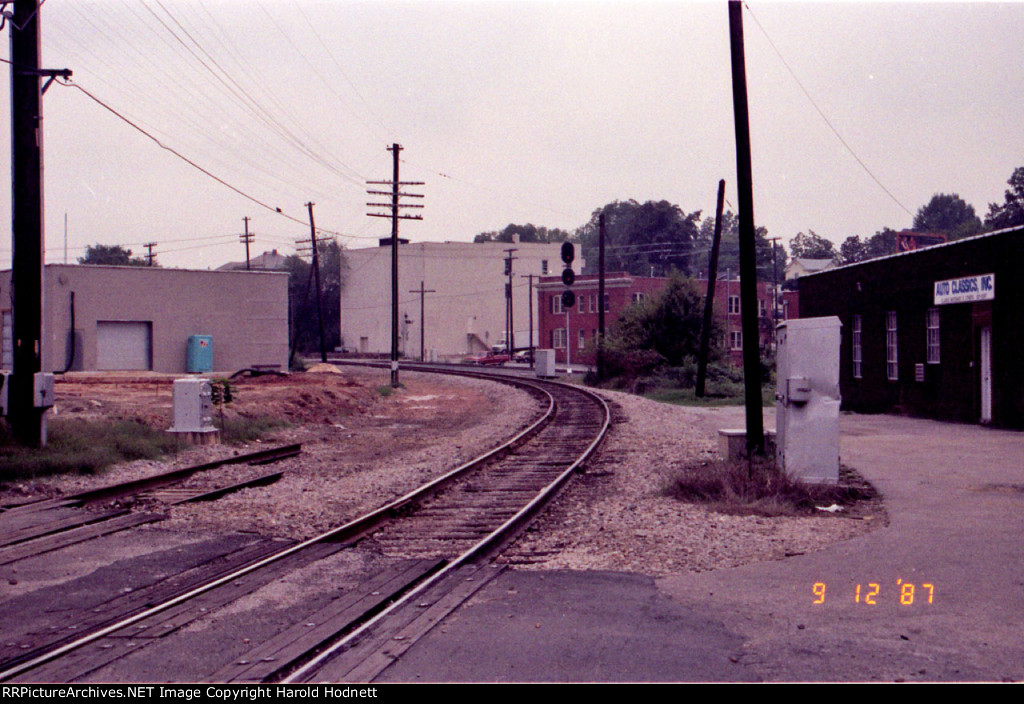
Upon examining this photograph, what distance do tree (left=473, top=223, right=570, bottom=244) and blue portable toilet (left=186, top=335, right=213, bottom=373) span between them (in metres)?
87.3

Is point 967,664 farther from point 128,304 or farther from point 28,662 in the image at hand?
point 128,304

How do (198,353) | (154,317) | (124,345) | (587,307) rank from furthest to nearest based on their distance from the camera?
(587,307), (198,353), (154,317), (124,345)

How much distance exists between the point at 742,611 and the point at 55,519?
24.7 ft

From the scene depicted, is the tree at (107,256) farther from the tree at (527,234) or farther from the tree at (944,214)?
the tree at (944,214)

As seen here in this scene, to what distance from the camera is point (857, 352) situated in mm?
30469

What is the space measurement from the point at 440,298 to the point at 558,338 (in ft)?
62.0

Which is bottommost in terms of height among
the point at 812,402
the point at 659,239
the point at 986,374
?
the point at 812,402

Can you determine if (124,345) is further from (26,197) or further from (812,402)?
(812,402)

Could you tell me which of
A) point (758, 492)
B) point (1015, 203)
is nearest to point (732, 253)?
point (1015, 203)

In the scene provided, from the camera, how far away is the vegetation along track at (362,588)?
5.54 meters

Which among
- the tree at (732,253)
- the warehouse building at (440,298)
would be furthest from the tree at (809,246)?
the warehouse building at (440,298)

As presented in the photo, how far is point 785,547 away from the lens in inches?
351

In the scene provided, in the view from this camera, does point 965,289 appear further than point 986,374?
Yes

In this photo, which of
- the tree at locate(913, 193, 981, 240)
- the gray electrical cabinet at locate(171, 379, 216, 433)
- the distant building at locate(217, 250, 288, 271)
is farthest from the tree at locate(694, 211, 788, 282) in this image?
the gray electrical cabinet at locate(171, 379, 216, 433)
